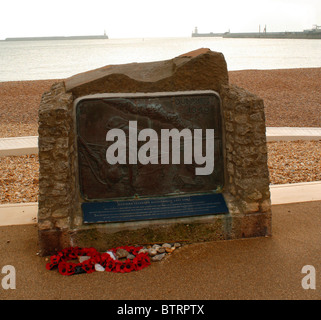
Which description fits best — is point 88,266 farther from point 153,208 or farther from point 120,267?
point 153,208

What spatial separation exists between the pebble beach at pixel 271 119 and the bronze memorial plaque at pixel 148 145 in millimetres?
1911

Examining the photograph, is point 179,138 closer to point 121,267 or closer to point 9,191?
point 121,267

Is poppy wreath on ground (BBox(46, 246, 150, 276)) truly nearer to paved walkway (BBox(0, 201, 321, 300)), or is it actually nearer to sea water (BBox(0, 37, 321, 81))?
paved walkway (BBox(0, 201, 321, 300))

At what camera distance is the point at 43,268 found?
3.96 meters

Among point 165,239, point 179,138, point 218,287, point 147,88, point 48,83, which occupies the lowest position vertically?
point 218,287

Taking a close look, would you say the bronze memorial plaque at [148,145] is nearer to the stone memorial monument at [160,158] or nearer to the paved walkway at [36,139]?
the stone memorial monument at [160,158]

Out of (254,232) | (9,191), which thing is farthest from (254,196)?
(9,191)

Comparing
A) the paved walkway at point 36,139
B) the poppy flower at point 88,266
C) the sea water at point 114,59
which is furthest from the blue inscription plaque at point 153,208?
the sea water at point 114,59

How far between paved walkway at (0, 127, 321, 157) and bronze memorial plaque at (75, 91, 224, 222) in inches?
153

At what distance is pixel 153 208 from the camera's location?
4379 mm

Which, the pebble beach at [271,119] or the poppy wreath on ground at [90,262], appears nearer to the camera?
the poppy wreath on ground at [90,262]

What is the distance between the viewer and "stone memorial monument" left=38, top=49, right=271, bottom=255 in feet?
13.9

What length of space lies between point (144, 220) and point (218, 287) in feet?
3.51

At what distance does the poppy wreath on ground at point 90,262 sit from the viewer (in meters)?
3.87
